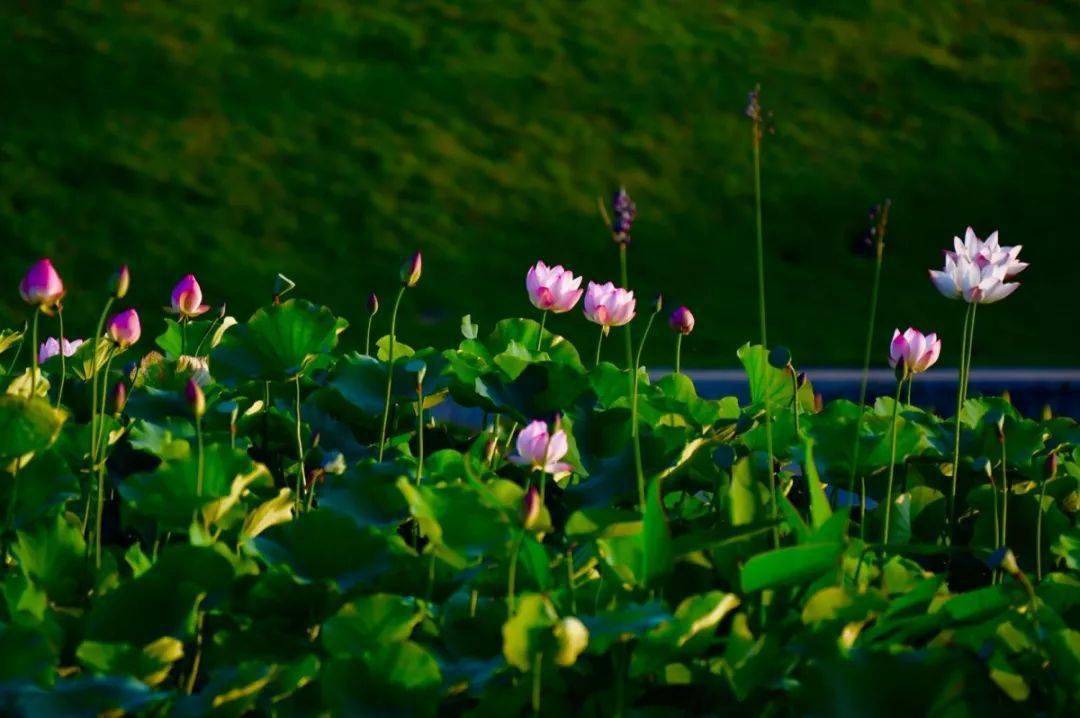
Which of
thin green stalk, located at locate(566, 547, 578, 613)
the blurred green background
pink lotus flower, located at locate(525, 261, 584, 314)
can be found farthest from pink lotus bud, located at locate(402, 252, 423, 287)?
the blurred green background

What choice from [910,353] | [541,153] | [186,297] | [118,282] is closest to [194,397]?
[118,282]

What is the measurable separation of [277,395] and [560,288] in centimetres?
43

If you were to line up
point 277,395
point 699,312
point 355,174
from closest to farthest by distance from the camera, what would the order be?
point 277,395
point 699,312
point 355,174

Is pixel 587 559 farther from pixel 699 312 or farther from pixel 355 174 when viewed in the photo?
pixel 355 174

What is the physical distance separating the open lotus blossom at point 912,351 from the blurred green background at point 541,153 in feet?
19.2

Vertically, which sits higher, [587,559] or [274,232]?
[587,559]

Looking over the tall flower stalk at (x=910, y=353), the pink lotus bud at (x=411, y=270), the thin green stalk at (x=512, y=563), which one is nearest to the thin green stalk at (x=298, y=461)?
the pink lotus bud at (x=411, y=270)

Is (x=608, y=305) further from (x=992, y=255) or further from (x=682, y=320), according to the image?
(x=992, y=255)

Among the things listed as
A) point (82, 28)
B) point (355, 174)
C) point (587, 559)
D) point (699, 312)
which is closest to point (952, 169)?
point (699, 312)

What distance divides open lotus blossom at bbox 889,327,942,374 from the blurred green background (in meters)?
5.84

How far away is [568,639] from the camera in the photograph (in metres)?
1.07

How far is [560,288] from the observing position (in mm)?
2115

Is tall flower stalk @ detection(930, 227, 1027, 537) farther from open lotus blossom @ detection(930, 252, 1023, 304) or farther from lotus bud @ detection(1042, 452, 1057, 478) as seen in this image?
lotus bud @ detection(1042, 452, 1057, 478)

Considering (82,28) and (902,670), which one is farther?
(82,28)
